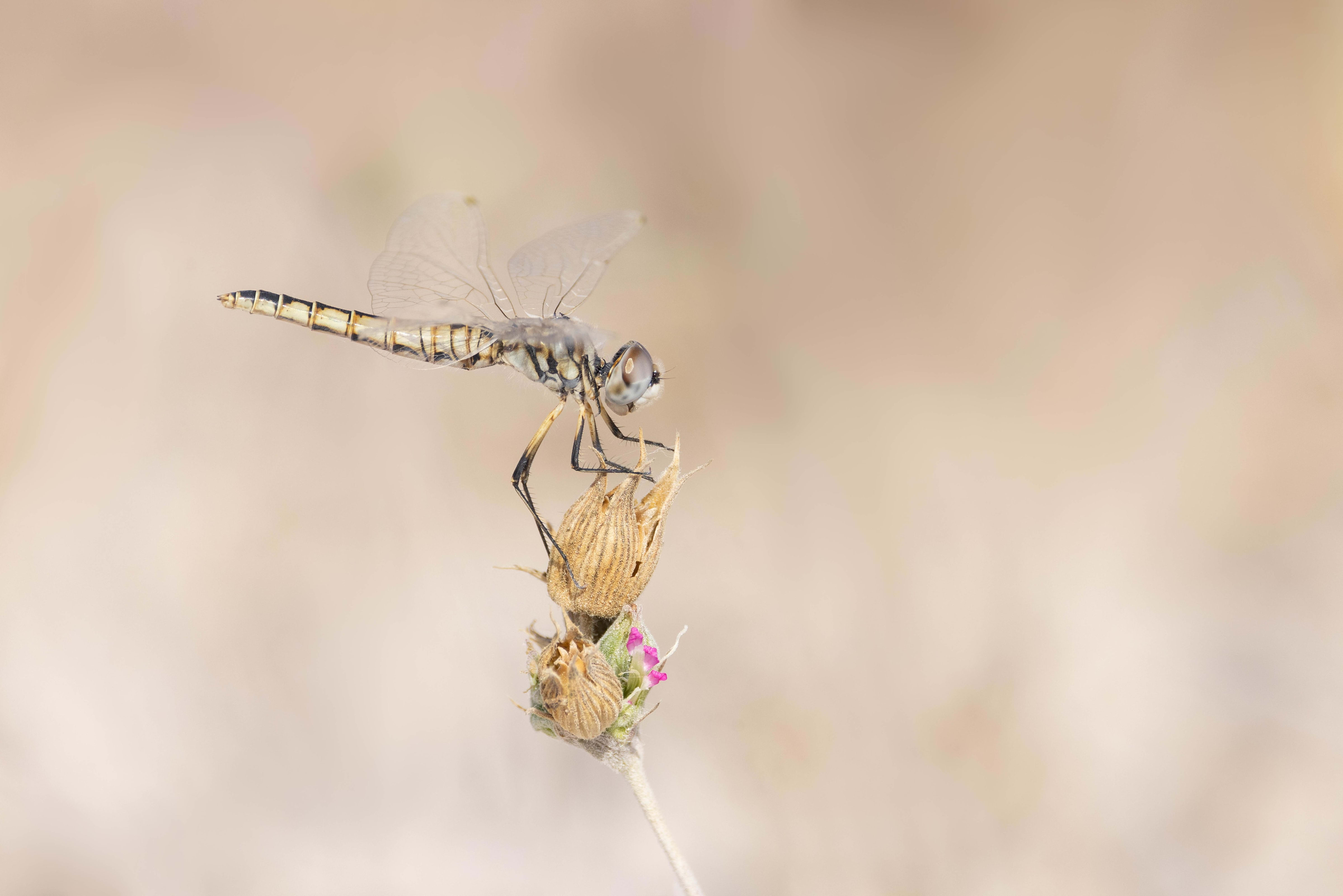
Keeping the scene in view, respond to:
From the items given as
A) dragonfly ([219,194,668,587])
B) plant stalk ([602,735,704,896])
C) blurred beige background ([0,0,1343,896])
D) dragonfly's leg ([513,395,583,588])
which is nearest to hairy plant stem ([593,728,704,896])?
plant stalk ([602,735,704,896])

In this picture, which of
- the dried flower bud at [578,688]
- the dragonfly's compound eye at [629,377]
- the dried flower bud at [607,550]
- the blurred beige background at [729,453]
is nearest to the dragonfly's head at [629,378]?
the dragonfly's compound eye at [629,377]

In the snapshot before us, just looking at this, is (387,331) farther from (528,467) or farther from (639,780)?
(639,780)

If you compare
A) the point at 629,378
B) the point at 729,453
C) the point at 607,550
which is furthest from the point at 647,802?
the point at 729,453

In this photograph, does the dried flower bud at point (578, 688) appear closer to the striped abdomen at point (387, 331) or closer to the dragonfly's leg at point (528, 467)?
the dragonfly's leg at point (528, 467)

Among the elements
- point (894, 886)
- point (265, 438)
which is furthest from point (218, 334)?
point (894, 886)

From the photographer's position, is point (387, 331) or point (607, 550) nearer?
point (607, 550)

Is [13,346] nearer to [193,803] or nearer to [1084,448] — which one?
[193,803]
